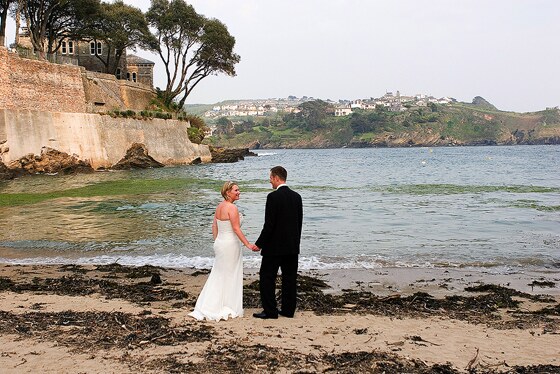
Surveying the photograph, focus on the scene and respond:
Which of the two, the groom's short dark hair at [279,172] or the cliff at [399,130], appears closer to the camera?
the groom's short dark hair at [279,172]

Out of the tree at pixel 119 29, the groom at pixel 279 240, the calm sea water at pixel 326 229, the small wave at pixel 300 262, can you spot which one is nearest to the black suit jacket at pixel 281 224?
the groom at pixel 279 240

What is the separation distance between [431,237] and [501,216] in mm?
5781

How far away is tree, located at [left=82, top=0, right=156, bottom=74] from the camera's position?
2047 inches

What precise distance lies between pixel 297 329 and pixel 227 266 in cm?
120

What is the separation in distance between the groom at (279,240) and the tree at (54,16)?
40.0 metres

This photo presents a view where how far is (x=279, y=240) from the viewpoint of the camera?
7465 mm

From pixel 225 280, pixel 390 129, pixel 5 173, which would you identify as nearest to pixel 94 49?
pixel 5 173

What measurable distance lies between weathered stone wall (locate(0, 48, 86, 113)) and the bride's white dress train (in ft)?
112

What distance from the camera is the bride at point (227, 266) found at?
24.3 ft

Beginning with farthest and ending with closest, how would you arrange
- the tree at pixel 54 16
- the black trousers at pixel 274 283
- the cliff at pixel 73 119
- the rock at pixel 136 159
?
the rock at pixel 136 159, the tree at pixel 54 16, the cliff at pixel 73 119, the black trousers at pixel 274 283

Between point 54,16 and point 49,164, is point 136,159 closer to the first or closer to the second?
point 49,164

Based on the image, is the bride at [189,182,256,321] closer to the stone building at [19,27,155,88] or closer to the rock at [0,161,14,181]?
the rock at [0,161,14,181]

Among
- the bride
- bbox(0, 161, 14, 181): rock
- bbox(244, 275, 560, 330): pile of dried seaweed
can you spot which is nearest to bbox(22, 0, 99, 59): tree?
bbox(0, 161, 14, 181): rock

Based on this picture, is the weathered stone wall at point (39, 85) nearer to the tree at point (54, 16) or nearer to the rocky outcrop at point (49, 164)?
the tree at point (54, 16)
